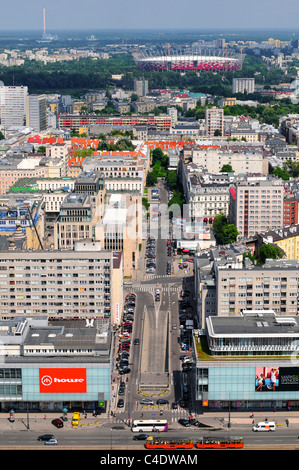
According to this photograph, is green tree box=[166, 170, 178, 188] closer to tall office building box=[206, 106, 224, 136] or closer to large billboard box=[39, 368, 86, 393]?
tall office building box=[206, 106, 224, 136]

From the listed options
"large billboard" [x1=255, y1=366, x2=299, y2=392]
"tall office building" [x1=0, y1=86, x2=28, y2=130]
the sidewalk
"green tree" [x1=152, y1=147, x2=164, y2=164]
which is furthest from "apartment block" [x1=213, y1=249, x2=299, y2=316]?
"tall office building" [x1=0, y1=86, x2=28, y2=130]

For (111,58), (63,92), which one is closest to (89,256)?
(63,92)

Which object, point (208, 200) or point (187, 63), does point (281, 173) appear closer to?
point (208, 200)

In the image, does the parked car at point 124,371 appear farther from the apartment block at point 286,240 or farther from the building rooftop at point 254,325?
the apartment block at point 286,240

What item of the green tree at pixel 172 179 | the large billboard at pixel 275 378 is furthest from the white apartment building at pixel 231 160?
the large billboard at pixel 275 378

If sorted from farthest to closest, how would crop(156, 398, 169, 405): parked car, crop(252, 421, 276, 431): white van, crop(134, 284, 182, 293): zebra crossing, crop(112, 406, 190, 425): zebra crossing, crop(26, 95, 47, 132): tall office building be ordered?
crop(26, 95, 47, 132): tall office building → crop(134, 284, 182, 293): zebra crossing → crop(156, 398, 169, 405): parked car → crop(112, 406, 190, 425): zebra crossing → crop(252, 421, 276, 431): white van

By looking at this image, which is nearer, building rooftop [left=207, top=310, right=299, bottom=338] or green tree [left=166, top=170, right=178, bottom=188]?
building rooftop [left=207, top=310, right=299, bottom=338]
